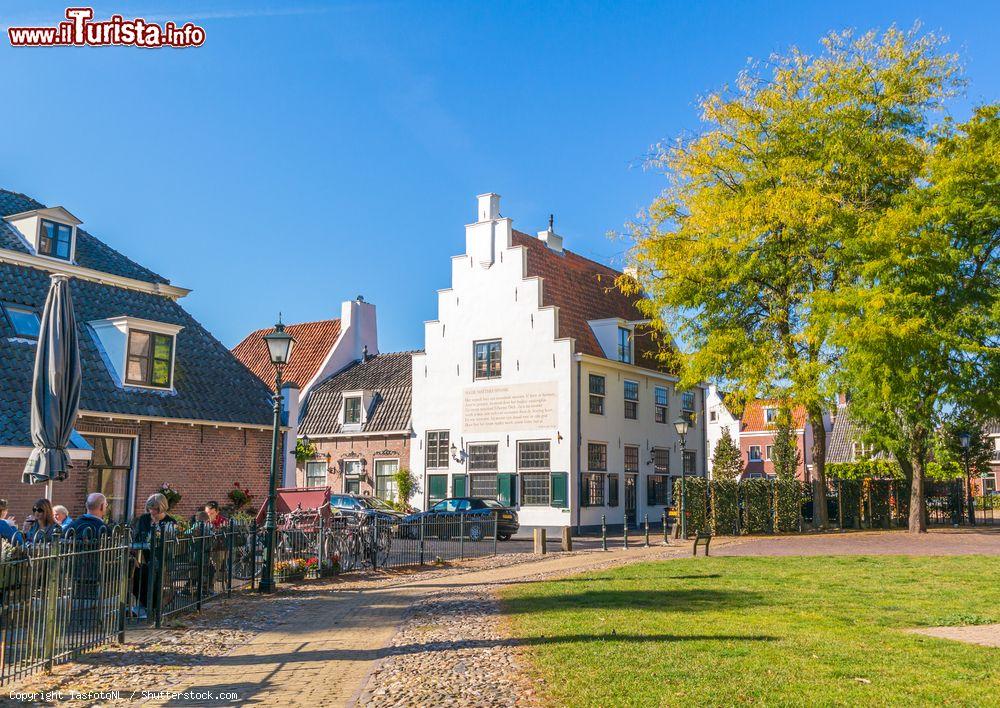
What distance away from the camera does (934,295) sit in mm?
26078

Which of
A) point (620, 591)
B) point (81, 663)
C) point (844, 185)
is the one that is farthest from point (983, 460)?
point (81, 663)

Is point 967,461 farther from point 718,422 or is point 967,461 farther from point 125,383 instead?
point 125,383

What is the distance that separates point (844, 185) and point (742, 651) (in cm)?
2316

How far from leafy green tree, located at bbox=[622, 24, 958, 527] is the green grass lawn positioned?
41.8 ft

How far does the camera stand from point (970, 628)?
10086 mm

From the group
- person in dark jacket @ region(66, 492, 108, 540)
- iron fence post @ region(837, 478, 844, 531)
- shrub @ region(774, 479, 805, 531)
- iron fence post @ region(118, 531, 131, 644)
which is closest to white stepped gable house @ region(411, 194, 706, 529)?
shrub @ region(774, 479, 805, 531)

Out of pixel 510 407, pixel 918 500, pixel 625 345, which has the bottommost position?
pixel 918 500

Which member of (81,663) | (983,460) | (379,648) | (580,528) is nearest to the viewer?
(81,663)

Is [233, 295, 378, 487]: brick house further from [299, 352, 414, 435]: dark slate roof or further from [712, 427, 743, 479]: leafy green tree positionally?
[712, 427, 743, 479]: leafy green tree

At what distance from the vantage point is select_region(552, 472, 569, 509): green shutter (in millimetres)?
31875

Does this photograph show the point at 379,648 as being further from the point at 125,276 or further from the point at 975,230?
the point at 975,230

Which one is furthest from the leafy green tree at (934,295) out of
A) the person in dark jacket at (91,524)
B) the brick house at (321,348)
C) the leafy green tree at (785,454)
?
the leafy green tree at (785,454)

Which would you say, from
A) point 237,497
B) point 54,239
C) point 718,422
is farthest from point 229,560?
point 718,422

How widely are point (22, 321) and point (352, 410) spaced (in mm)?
21176
